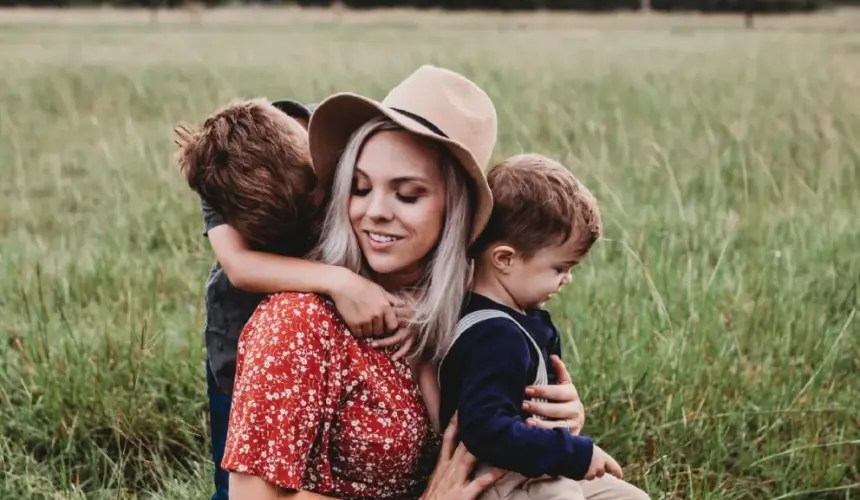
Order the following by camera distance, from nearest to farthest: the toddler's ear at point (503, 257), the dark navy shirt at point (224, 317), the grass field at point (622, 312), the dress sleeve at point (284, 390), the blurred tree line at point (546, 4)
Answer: the dress sleeve at point (284, 390) < the toddler's ear at point (503, 257) < the dark navy shirt at point (224, 317) < the grass field at point (622, 312) < the blurred tree line at point (546, 4)

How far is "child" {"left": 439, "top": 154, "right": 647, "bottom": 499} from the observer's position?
2.01 metres

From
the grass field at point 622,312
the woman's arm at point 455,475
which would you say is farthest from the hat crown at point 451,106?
the grass field at point 622,312

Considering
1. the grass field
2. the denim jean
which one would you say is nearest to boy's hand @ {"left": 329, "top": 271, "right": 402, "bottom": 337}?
the denim jean

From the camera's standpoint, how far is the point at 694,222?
5020mm

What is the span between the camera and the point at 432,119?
7.04 feet

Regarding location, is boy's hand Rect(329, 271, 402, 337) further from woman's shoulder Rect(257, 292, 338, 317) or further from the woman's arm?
the woman's arm

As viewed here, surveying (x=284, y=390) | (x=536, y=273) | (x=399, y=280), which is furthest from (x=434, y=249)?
(x=284, y=390)

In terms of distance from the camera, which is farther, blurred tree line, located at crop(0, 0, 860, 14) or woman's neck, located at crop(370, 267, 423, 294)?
blurred tree line, located at crop(0, 0, 860, 14)

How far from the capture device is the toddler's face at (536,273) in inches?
87.6

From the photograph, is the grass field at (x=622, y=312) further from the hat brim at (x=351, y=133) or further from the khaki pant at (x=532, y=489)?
the hat brim at (x=351, y=133)

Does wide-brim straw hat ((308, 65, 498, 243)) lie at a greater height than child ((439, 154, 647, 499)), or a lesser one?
greater

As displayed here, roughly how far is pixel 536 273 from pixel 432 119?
40cm

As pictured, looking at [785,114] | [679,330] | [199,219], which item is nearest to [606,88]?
[785,114]

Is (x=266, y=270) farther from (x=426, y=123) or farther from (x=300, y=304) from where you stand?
(x=426, y=123)
